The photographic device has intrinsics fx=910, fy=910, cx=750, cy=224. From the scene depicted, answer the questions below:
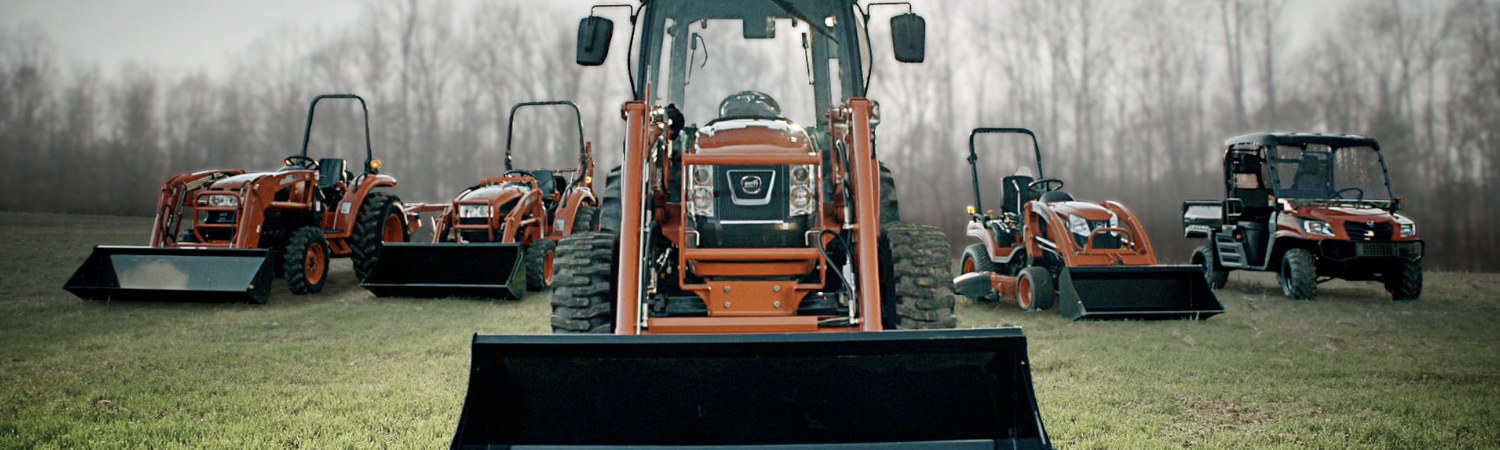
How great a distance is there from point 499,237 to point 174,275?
284cm

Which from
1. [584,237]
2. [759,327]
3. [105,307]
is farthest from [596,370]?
[105,307]

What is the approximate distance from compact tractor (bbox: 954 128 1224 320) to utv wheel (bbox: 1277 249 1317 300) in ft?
7.38

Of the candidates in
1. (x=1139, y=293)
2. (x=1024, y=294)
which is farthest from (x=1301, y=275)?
(x=1024, y=294)

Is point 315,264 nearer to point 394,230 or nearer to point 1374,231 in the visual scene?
point 394,230

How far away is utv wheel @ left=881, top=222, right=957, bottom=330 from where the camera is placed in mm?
3998

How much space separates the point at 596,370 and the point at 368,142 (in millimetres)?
8249

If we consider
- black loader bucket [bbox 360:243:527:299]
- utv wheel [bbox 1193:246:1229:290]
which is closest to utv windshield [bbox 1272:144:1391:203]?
utv wheel [bbox 1193:246:1229:290]

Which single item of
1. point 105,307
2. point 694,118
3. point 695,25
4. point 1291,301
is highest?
point 695,25

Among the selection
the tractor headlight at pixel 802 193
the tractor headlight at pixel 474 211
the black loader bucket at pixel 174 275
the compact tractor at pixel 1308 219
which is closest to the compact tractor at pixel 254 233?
the black loader bucket at pixel 174 275

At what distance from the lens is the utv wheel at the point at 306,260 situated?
27.8ft

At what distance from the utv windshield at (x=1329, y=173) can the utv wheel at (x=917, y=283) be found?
276 inches

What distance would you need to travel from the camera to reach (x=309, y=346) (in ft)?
18.3

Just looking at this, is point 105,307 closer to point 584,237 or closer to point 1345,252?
point 584,237

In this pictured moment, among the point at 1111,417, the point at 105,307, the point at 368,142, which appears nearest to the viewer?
the point at 1111,417
